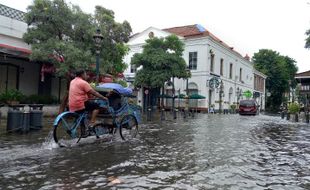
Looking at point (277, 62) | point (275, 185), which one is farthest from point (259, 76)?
point (275, 185)

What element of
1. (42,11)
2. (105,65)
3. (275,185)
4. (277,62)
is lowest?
(275,185)

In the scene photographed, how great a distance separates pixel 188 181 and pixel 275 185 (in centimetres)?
134

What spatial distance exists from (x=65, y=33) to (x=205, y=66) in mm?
24688

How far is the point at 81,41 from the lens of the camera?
18672 millimetres

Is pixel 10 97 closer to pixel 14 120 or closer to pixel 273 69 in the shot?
pixel 14 120

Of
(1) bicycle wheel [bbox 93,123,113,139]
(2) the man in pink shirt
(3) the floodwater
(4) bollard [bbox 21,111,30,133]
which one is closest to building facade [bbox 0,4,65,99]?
(4) bollard [bbox 21,111,30,133]

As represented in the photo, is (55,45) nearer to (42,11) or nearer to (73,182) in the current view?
(42,11)

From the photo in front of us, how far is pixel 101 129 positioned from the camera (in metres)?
9.45

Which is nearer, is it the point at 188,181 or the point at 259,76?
the point at 188,181

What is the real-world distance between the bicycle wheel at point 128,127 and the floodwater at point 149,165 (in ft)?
1.66

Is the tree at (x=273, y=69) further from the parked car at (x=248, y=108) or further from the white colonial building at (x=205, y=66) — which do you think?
the parked car at (x=248, y=108)

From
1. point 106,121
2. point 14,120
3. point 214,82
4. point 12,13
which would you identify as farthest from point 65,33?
point 214,82

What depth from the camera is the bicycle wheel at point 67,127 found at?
8.14 metres

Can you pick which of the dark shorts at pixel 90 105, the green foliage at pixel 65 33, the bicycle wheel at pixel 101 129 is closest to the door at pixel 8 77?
the green foliage at pixel 65 33
